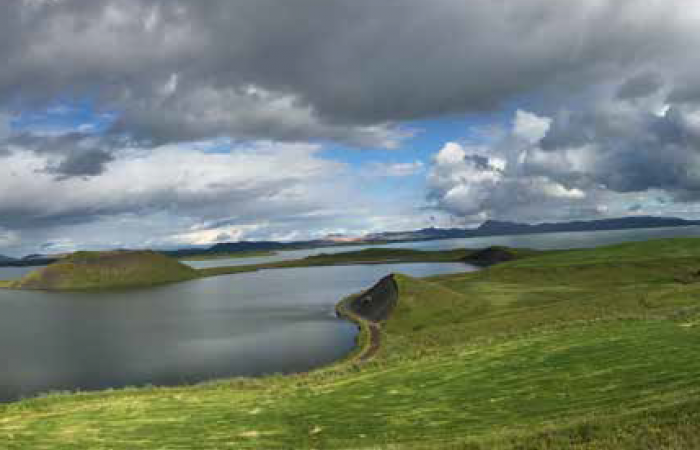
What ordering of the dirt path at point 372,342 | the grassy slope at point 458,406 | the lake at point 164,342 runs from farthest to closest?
the dirt path at point 372,342
the lake at point 164,342
the grassy slope at point 458,406

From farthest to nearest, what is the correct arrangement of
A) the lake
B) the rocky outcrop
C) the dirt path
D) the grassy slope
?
the rocky outcrop
the dirt path
the lake
the grassy slope

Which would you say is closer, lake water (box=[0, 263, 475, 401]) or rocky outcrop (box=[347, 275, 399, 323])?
lake water (box=[0, 263, 475, 401])

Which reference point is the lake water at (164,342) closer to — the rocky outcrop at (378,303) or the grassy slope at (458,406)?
the rocky outcrop at (378,303)

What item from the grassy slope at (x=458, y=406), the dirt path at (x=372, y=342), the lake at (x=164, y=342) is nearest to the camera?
the grassy slope at (x=458, y=406)

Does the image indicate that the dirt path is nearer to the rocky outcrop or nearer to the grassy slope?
the rocky outcrop

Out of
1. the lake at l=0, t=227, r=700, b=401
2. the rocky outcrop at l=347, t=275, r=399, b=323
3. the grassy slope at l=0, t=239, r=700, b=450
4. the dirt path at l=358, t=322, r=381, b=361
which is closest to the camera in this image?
the grassy slope at l=0, t=239, r=700, b=450

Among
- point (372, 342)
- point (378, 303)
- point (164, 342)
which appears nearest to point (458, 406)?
point (372, 342)

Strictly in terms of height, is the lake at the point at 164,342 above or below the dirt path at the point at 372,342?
above

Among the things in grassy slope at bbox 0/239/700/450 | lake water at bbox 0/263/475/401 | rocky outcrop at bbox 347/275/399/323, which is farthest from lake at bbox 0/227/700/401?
grassy slope at bbox 0/239/700/450

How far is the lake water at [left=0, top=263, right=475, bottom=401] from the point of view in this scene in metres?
65.2

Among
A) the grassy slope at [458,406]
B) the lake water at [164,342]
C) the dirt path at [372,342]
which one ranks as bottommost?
the dirt path at [372,342]

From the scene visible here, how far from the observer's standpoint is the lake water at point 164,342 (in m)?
65.2

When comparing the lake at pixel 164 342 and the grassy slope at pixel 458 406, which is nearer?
the grassy slope at pixel 458 406

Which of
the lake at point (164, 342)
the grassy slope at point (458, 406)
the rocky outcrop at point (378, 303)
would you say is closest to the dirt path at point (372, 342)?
the lake at point (164, 342)
